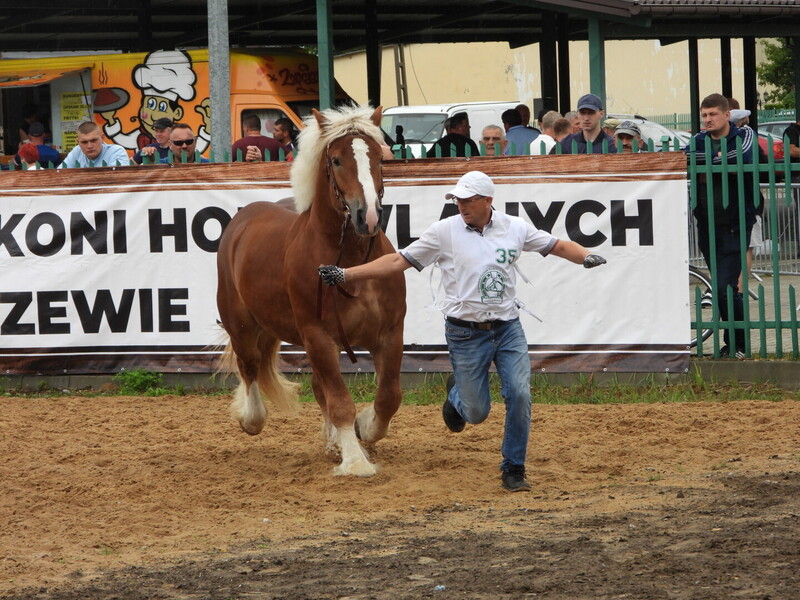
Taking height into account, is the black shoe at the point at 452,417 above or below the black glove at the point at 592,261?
below

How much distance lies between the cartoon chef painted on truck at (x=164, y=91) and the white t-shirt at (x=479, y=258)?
1178cm

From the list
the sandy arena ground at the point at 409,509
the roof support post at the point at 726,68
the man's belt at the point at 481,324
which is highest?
the roof support post at the point at 726,68

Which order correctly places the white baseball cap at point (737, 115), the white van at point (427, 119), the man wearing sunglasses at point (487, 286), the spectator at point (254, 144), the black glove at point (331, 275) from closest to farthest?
the black glove at point (331, 275) < the man wearing sunglasses at point (487, 286) < the spectator at point (254, 144) < the white baseball cap at point (737, 115) < the white van at point (427, 119)

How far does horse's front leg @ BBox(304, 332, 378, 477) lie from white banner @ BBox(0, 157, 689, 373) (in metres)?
2.89

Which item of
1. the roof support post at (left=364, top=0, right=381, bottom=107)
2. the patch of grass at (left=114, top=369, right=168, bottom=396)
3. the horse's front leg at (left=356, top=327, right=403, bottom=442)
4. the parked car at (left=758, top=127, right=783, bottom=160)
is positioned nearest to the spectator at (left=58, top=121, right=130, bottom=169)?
the patch of grass at (left=114, top=369, right=168, bottom=396)

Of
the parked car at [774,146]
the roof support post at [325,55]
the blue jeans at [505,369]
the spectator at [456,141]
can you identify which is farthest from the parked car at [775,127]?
the blue jeans at [505,369]

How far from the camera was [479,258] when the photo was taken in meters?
6.80

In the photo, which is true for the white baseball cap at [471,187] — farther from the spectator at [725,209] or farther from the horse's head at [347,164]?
the spectator at [725,209]

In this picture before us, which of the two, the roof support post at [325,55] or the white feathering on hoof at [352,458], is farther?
the roof support post at [325,55]

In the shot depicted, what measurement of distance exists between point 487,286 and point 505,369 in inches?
19.3

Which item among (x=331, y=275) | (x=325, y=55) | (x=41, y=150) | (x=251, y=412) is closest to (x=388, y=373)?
(x=331, y=275)

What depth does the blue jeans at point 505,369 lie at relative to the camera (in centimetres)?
684

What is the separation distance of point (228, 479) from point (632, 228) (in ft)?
13.9

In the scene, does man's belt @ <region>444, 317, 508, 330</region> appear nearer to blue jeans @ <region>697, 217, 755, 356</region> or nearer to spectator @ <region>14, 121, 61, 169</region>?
blue jeans @ <region>697, 217, 755, 356</region>
